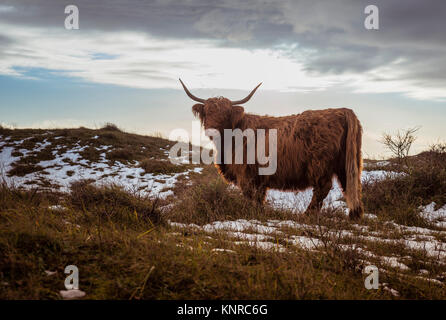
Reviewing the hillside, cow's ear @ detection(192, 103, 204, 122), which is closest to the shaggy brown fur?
cow's ear @ detection(192, 103, 204, 122)

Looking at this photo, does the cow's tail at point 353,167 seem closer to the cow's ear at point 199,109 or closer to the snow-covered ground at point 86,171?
the cow's ear at point 199,109

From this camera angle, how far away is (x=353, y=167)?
17.9 feet

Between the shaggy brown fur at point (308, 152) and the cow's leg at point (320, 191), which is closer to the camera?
the shaggy brown fur at point (308, 152)

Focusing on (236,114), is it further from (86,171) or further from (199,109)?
(86,171)

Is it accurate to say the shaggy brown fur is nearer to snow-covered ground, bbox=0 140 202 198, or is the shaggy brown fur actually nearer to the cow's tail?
the cow's tail

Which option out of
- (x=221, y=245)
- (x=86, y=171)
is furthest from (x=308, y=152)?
(x=86, y=171)

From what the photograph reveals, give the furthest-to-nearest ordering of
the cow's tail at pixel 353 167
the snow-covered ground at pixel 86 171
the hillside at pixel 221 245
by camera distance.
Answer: the snow-covered ground at pixel 86 171 < the cow's tail at pixel 353 167 < the hillside at pixel 221 245

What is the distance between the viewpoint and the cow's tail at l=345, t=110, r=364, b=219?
5395mm

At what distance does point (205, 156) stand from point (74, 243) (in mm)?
13422

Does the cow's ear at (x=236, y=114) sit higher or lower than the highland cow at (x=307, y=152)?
higher

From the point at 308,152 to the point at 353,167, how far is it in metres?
0.84

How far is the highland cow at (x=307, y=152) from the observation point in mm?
5551

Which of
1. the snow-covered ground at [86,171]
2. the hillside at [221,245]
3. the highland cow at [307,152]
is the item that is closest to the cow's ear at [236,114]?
the highland cow at [307,152]

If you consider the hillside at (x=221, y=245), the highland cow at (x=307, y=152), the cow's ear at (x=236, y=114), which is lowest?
the hillside at (x=221, y=245)
